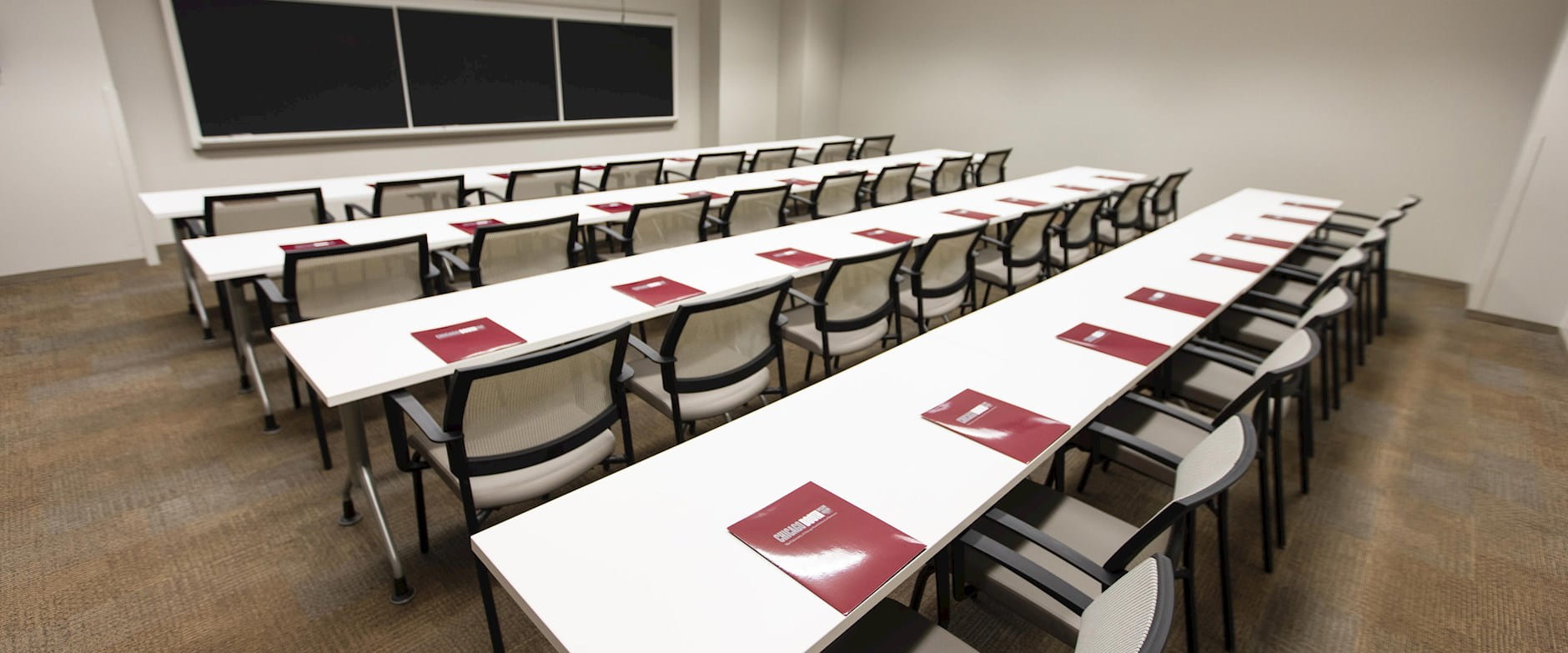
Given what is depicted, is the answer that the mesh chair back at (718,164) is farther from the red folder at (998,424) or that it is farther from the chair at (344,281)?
the red folder at (998,424)

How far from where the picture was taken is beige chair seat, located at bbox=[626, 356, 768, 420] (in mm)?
2553

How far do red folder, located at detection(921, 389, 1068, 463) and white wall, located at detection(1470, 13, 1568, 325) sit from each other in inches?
223

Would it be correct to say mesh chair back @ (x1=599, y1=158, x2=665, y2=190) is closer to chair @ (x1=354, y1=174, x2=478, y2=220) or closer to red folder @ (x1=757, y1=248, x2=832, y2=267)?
chair @ (x1=354, y1=174, x2=478, y2=220)

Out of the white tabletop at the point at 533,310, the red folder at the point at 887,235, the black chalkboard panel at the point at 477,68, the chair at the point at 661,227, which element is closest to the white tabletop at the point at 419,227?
the chair at the point at 661,227

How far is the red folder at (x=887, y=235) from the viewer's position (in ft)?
12.5

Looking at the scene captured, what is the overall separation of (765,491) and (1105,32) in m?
7.99

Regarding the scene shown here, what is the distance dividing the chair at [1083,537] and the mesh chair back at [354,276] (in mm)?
2579

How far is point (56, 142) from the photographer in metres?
4.99

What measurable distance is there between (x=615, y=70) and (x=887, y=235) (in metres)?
5.63

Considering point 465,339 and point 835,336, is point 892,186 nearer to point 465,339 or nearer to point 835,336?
point 835,336

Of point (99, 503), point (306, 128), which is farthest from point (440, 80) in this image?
point (99, 503)

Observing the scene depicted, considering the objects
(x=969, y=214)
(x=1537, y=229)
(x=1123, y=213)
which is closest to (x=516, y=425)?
Result: (x=969, y=214)

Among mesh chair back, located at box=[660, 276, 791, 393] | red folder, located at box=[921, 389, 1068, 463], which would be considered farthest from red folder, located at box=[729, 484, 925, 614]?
mesh chair back, located at box=[660, 276, 791, 393]

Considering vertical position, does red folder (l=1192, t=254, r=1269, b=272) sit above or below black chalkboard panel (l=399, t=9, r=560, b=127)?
below
